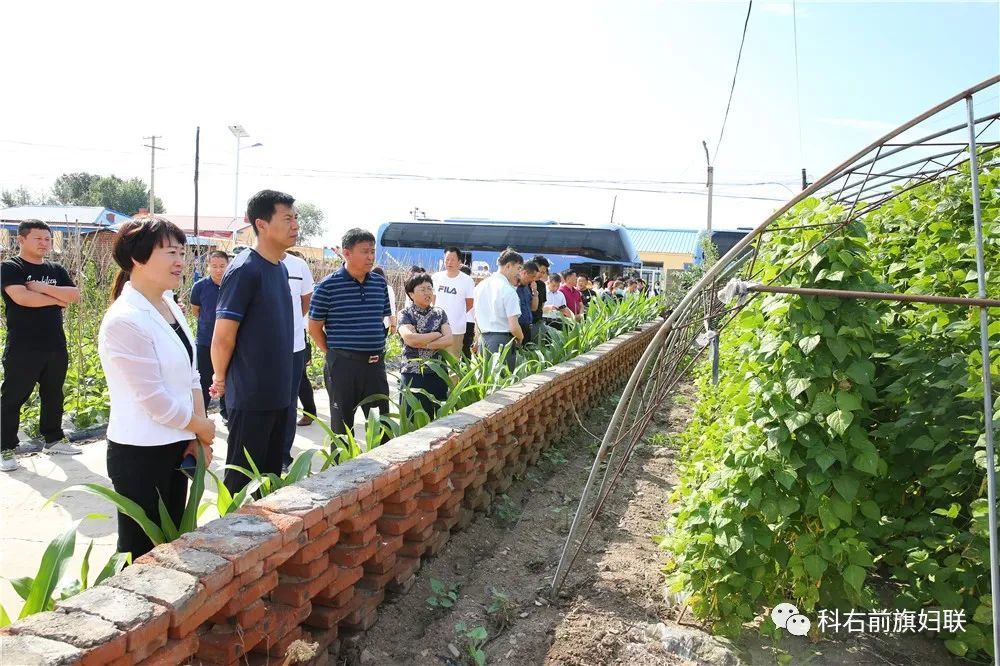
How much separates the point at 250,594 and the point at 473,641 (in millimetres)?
1014

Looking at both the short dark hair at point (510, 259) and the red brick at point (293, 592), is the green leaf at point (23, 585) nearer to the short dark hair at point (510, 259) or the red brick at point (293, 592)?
the red brick at point (293, 592)

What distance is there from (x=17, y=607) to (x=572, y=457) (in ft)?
12.4

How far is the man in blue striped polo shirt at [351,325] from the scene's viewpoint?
3951mm

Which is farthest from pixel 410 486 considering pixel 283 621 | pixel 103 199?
pixel 103 199

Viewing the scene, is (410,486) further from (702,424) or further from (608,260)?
(608,260)

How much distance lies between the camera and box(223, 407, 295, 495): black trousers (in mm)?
2986

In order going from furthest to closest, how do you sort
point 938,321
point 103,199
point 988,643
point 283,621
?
point 103,199 < point 938,321 < point 988,643 < point 283,621

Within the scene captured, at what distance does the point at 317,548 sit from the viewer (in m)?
2.22

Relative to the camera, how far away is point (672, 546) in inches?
115

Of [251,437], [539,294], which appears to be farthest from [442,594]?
[539,294]

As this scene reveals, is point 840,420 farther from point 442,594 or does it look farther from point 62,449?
point 62,449

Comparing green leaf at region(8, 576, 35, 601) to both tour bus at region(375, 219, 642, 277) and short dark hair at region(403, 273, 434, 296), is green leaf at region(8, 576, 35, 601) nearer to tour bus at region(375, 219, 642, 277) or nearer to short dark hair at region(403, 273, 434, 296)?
short dark hair at region(403, 273, 434, 296)

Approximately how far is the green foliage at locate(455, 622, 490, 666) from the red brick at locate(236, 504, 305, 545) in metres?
0.88

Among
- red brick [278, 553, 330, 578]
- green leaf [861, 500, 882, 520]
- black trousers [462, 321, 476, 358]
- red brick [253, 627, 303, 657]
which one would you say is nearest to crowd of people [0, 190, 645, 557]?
red brick [278, 553, 330, 578]
